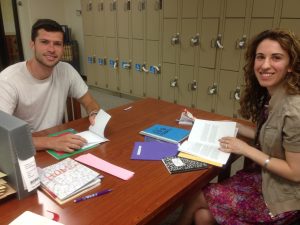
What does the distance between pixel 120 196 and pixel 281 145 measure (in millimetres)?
686

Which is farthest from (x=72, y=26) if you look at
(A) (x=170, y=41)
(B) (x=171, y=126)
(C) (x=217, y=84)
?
(B) (x=171, y=126)

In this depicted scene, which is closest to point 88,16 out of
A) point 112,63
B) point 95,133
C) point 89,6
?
point 89,6

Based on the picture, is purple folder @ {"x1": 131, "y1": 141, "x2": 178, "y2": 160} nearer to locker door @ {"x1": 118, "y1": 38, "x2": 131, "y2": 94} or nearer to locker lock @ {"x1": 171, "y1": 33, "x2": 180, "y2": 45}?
locker lock @ {"x1": 171, "y1": 33, "x2": 180, "y2": 45}

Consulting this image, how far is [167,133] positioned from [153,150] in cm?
18

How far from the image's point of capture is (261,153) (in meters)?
1.12

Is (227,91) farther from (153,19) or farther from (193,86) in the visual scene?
(153,19)

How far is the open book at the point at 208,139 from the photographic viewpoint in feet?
3.79

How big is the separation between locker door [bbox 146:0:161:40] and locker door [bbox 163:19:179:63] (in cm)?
14

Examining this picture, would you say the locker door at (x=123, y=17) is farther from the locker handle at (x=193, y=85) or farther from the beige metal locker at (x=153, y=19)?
the locker handle at (x=193, y=85)

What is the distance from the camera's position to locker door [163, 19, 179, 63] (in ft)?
11.5

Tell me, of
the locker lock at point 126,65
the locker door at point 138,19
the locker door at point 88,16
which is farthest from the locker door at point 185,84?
the locker door at point 88,16

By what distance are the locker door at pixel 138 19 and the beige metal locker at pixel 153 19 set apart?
0.31 ft

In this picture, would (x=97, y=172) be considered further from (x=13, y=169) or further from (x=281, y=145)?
(x=281, y=145)

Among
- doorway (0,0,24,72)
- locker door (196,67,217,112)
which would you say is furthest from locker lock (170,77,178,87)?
doorway (0,0,24,72)
